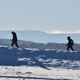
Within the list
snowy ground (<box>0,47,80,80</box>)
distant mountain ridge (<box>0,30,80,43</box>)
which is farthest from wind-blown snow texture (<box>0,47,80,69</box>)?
distant mountain ridge (<box>0,30,80,43</box>)

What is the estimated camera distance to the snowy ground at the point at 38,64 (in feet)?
108

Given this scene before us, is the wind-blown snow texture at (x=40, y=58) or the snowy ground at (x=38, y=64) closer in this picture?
the snowy ground at (x=38, y=64)

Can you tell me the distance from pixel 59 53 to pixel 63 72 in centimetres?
733

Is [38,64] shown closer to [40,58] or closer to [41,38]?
[40,58]

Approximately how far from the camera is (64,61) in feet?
137

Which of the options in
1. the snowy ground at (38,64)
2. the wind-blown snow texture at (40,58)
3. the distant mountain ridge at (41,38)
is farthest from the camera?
the distant mountain ridge at (41,38)

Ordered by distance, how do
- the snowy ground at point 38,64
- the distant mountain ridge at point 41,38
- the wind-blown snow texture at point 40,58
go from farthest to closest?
the distant mountain ridge at point 41,38 < the wind-blown snow texture at point 40,58 < the snowy ground at point 38,64

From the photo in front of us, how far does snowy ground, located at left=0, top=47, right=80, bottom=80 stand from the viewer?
3291cm

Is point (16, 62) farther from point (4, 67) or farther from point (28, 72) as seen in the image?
point (28, 72)

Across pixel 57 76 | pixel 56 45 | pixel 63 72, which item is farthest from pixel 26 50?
pixel 56 45

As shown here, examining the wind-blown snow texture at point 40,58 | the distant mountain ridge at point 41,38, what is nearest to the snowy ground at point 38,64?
the wind-blown snow texture at point 40,58

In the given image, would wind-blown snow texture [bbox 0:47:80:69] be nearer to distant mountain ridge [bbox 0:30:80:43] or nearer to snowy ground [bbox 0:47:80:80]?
snowy ground [bbox 0:47:80:80]

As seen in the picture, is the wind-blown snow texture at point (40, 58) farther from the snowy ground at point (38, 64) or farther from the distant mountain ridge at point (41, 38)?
the distant mountain ridge at point (41, 38)

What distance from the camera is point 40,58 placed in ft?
139
